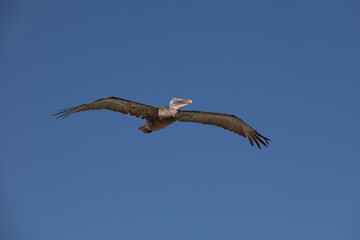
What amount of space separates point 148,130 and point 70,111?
12.4 feet

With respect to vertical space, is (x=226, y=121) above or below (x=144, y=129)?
above

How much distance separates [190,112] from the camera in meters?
16.8

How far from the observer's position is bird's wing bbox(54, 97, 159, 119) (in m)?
14.1

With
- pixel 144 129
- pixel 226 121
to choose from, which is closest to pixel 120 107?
pixel 144 129

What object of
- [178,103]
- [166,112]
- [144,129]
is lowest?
[144,129]

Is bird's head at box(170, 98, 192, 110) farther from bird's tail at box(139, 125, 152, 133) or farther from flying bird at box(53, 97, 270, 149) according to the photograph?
bird's tail at box(139, 125, 152, 133)

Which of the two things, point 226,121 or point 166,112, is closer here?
point 166,112

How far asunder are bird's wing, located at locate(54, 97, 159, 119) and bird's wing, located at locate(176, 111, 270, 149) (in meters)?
1.90

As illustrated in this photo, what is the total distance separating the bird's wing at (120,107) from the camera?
1409 centimetres

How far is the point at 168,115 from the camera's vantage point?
1585 centimetres

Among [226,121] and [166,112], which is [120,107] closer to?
[166,112]

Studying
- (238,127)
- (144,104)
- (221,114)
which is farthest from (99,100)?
(238,127)

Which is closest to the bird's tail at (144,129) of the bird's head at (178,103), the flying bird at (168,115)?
the flying bird at (168,115)

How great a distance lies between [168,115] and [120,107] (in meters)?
2.30
